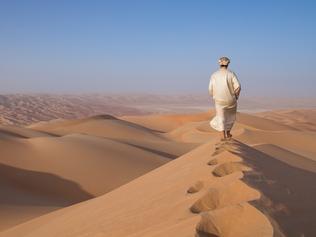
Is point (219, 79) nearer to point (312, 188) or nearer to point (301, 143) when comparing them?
point (312, 188)

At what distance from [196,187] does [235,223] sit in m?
1.55

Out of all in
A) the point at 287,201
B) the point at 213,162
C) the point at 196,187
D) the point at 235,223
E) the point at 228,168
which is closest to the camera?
the point at 235,223

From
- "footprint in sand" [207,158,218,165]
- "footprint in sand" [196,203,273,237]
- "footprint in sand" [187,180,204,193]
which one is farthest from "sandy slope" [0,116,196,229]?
"footprint in sand" [196,203,273,237]

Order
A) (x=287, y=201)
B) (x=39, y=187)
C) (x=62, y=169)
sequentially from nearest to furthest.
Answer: (x=287, y=201)
(x=39, y=187)
(x=62, y=169)

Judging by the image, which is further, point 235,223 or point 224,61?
point 224,61

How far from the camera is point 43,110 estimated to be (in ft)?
205

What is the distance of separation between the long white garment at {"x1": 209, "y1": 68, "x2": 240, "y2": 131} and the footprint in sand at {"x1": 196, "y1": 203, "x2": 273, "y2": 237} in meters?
4.60

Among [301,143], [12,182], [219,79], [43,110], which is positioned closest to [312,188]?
[219,79]

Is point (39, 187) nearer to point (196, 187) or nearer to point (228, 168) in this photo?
point (228, 168)

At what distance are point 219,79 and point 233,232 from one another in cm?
489

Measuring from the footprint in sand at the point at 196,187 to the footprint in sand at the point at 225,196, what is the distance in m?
0.61

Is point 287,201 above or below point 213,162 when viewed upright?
above

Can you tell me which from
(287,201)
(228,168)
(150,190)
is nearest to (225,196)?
(287,201)

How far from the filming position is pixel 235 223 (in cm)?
312
